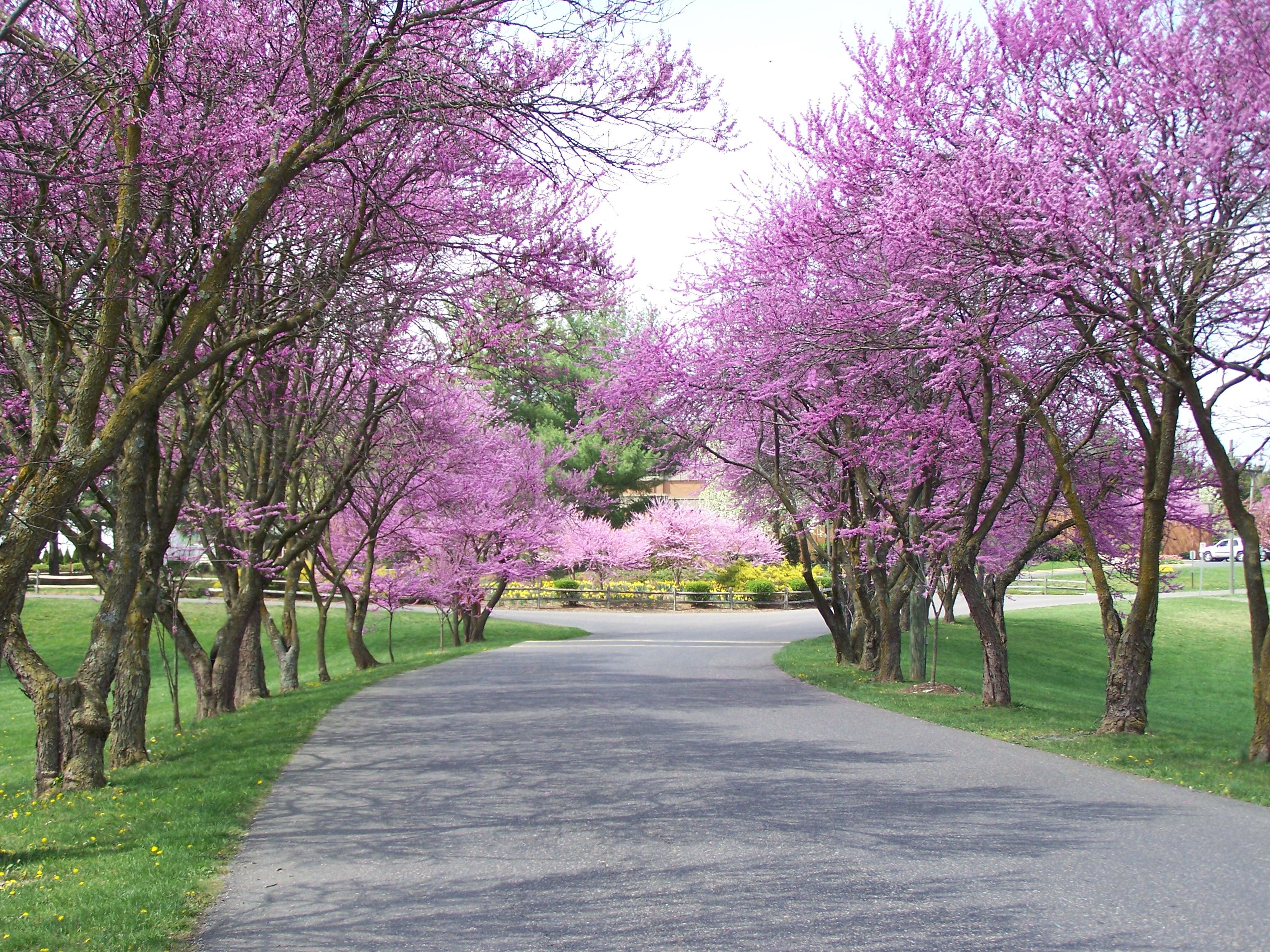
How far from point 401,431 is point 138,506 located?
921 cm

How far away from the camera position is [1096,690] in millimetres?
28781

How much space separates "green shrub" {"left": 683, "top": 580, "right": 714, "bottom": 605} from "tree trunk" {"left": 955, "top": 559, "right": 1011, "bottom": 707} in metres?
30.8

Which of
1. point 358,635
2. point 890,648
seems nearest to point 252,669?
point 358,635

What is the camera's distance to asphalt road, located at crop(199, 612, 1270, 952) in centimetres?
498

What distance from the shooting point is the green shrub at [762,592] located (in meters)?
46.5

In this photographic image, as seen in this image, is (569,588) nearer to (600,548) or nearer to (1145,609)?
(600,548)

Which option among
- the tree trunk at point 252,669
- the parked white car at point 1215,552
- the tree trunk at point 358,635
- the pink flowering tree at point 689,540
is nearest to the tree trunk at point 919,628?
the tree trunk at point 252,669

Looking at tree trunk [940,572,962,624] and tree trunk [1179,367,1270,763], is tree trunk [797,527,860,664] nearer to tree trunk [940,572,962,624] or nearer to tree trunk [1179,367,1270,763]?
tree trunk [940,572,962,624]

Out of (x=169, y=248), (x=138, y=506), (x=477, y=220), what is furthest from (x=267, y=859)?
(x=477, y=220)

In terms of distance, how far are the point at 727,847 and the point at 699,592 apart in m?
39.9

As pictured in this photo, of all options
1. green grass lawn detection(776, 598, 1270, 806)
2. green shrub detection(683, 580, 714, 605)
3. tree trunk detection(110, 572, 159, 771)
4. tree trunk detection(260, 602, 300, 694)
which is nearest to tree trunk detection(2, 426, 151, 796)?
tree trunk detection(110, 572, 159, 771)

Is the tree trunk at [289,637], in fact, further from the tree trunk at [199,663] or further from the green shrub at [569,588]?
the green shrub at [569,588]

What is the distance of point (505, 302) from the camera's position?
1366 centimetres

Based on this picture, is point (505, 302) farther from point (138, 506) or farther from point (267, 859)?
point (267, 859)
